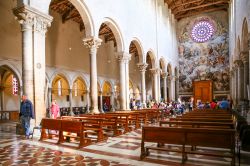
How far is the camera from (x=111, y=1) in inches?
627

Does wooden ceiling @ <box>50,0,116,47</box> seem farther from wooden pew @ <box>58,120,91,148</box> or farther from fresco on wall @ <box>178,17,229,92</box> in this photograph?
fresco on wall @ <box>178,17,229,92</box>

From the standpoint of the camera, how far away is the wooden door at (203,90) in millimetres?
32594

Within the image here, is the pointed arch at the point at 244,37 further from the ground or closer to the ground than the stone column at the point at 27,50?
further from the ground

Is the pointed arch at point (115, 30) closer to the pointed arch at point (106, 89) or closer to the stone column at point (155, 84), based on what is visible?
the stone column at point (155, 84)

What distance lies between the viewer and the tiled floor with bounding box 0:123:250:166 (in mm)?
5062

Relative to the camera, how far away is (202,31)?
110ft

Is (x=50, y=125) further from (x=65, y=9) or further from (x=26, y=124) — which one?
(x=65, y=9)

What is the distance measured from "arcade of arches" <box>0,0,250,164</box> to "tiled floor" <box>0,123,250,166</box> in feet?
8.32

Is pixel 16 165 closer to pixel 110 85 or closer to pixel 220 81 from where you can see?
pixel 110 85

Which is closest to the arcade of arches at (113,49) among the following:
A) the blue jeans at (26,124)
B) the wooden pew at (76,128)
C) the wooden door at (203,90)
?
the wooden door at (203,90)

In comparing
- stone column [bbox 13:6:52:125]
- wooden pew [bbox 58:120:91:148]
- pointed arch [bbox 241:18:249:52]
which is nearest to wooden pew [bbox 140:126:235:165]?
wooden pew [bbox 58:120:91:148]

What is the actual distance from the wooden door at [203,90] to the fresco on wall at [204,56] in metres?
0.60

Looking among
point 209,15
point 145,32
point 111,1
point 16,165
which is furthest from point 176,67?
point 16,165

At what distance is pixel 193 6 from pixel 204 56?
279 inches
